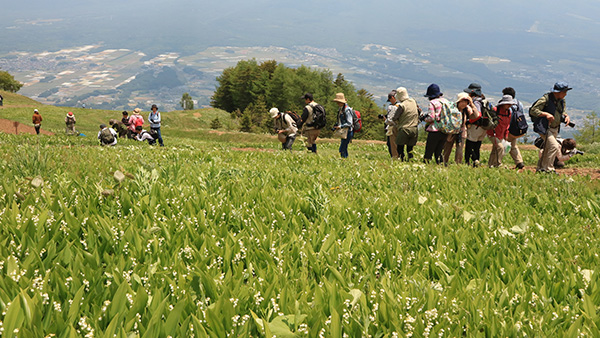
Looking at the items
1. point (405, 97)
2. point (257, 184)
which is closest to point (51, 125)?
point (405, 97)

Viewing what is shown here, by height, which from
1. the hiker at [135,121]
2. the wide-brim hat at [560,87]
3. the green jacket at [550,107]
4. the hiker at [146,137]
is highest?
the wide-brim hat at [560,87]

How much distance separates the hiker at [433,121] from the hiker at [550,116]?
228 centimetres

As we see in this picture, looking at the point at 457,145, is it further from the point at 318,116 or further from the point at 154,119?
the point at 154,119

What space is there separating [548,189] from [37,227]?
6629mm

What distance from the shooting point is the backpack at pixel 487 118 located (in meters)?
11.6

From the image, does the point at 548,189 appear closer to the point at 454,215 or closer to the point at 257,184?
the point at 454,215

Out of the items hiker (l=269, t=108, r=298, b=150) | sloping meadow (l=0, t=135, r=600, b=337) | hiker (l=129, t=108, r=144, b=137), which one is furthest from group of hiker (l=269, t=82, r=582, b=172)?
hiker (l=129, t=108, r=144, b=137)

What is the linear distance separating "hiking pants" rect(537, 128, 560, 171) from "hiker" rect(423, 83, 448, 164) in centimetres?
270

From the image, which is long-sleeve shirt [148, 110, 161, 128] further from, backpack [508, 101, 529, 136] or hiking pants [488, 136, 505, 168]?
backpack [508, 101, 529, 136]

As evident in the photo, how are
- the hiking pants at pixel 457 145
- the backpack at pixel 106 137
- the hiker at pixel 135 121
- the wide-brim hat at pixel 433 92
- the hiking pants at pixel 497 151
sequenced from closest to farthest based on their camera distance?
the wide-brim hat at pixel 433 92 < the hiking pants at pixel 457 145 < the hiking pants at pixel 497 151 < the backpack at pixel 106 137 < the hiker at pixel 135 121

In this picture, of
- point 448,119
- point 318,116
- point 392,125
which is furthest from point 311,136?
point 448,119

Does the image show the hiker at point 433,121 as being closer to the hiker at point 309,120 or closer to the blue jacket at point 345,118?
the blue jacket at point 345,118

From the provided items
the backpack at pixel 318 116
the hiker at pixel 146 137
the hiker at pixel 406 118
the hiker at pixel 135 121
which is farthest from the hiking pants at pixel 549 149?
the hiker at pixel 135 121

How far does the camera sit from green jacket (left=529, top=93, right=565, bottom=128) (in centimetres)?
1042
